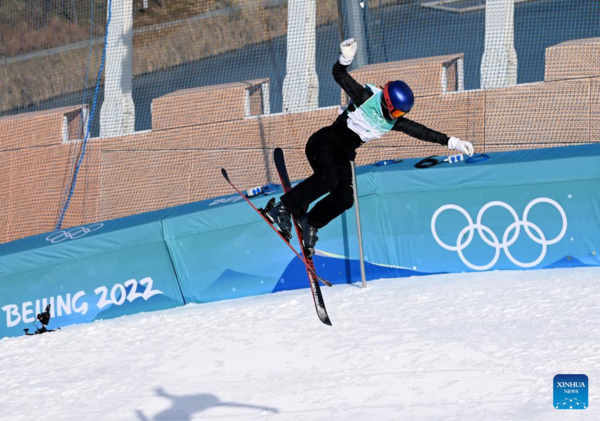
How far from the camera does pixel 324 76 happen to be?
16.4 meters

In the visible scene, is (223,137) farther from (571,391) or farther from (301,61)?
(571,391)

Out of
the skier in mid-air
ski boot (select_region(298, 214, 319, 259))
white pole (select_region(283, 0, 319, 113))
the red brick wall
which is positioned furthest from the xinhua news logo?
white pole (select_region(283, 0, 319, 113))

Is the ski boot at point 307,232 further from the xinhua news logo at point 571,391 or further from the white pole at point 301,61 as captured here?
the white pole at point 301,61

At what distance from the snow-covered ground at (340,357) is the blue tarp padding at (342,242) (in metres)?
0.26

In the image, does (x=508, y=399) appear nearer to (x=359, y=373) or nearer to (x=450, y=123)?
(x=359, y=373)

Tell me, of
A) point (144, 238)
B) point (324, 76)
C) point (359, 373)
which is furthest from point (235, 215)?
point (324, 76)

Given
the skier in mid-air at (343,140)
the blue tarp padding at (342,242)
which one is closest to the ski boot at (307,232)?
the skier in mid-air at (343,140)

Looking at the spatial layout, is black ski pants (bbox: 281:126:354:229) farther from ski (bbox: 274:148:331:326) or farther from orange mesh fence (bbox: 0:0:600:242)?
orange mesh fence (bbox: 0:0:600:242)

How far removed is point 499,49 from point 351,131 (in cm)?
501

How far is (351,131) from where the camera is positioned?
809cm

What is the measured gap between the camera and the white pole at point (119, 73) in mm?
14219

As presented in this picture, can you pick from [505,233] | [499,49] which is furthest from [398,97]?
[499,49]

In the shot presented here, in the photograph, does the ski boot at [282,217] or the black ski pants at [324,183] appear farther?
the ski boot at [282,217]

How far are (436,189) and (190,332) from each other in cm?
319
